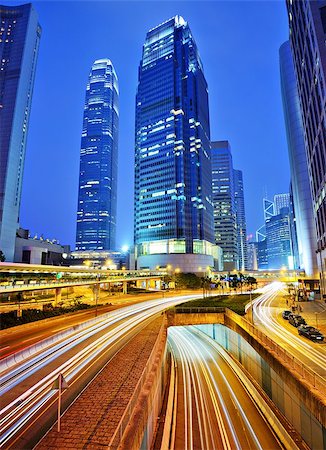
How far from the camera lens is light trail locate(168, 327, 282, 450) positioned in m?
18.2

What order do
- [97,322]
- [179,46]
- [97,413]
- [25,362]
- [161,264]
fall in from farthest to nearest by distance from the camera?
[179,46] → [161,264] → [97,322] → [25,362] → [97,413]

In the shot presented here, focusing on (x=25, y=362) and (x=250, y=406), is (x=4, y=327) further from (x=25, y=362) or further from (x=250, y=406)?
(x=250, y=406)

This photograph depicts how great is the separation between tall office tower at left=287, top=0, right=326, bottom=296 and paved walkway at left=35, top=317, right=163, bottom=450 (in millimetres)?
59369

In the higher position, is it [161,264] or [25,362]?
[161,264]

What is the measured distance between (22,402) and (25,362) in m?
6.43

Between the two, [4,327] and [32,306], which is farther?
[32,306]

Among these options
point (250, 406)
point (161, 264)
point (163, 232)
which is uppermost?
point (163, 232)

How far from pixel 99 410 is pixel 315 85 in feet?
238

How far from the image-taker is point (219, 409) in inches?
890

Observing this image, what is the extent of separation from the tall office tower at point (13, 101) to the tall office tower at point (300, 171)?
125968 mm

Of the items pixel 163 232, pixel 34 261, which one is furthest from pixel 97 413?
pixel 163 232

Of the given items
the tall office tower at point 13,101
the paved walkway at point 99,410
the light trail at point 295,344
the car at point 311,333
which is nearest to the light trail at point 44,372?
the paved walkway at point 99,410

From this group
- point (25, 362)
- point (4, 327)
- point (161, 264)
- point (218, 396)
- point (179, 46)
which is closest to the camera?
point (25, 362)

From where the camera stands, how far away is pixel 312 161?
70.8m
